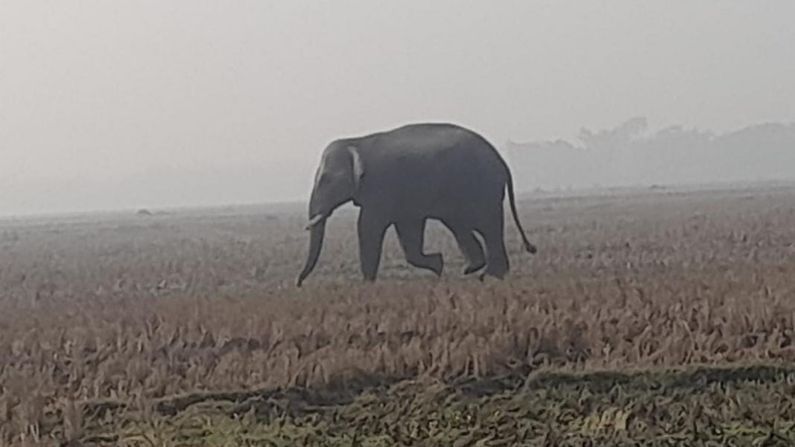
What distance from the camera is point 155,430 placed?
19.5 feet

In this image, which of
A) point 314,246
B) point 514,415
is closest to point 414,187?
point 314,246

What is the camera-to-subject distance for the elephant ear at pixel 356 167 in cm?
1142

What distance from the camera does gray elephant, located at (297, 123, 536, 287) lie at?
1145cm

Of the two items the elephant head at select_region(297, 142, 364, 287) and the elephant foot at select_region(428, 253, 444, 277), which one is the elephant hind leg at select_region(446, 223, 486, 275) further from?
the elephant head at select_region(297, 142, 364, 287)

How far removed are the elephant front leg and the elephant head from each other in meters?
0.28

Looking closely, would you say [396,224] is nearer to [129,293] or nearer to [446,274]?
[446,274]

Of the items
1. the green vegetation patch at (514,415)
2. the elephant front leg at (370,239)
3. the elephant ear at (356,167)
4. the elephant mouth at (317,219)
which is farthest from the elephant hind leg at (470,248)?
the green vegetation patch at (514,415)

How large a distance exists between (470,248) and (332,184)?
1629mm

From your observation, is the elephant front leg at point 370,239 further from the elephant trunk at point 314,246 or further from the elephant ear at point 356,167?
the elephant trunk at point 314,246

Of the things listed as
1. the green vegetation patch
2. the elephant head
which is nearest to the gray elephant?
the elephant head

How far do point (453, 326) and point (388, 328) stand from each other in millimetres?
452

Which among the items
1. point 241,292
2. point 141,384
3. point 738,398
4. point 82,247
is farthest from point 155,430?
point 82,247

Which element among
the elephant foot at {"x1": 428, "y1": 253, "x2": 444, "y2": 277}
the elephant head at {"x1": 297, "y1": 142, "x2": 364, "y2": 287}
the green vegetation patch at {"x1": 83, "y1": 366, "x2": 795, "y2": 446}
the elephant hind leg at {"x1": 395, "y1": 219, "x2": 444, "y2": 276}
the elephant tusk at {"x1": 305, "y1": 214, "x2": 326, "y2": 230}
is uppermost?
the elephant head at {"x1": 297, "y1": 142, "x2": 364, "y2": 287}

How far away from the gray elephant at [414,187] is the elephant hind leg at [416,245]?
0.01 m
